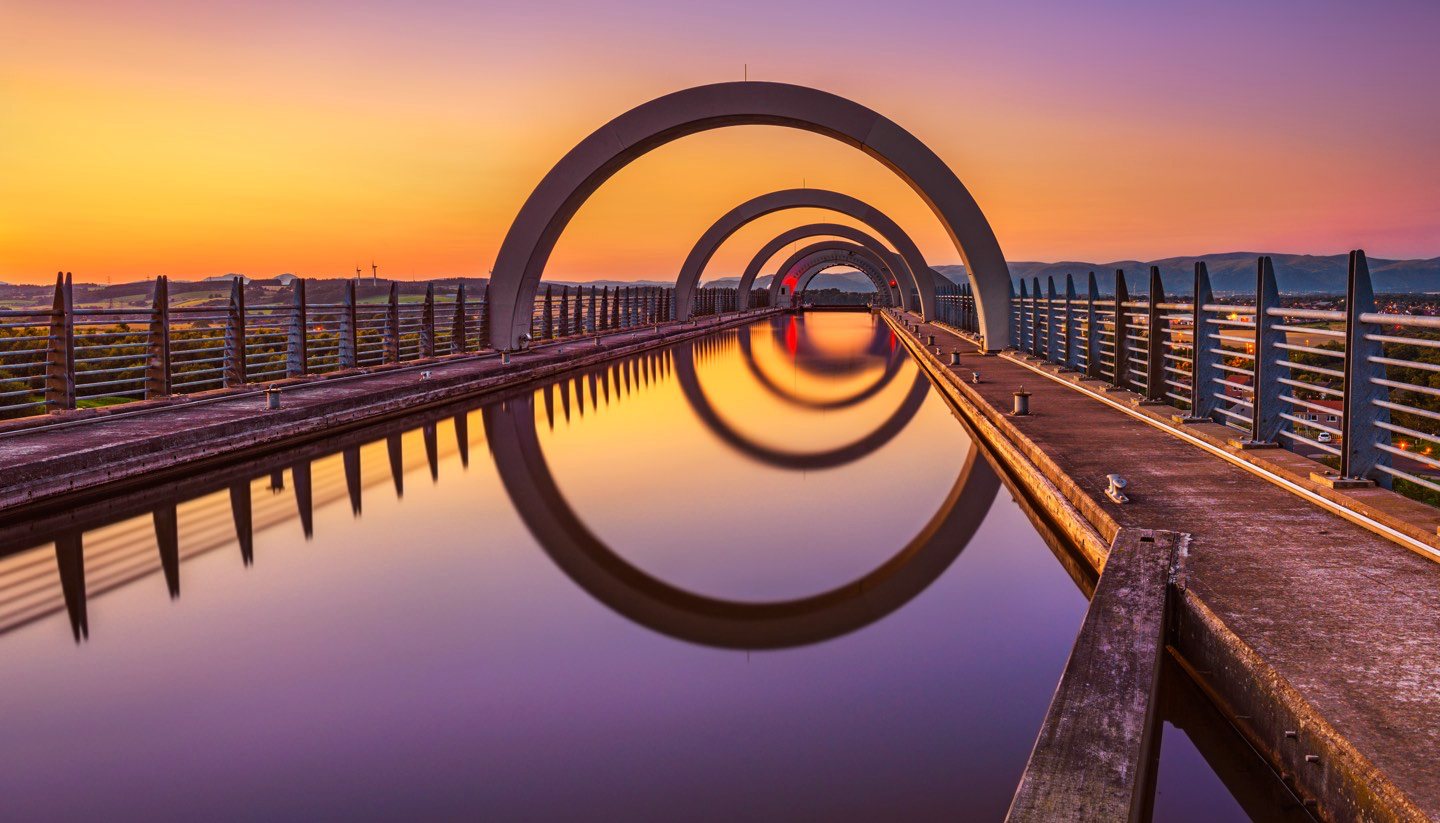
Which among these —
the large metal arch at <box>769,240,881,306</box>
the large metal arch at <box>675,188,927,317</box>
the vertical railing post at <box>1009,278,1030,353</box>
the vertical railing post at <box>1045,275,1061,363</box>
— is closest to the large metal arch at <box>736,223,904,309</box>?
the large metal arch at <box>769,240,881,306</box>

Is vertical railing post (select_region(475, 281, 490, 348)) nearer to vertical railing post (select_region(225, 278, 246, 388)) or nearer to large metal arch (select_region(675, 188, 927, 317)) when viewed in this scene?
vertical railing post (select_region(225, 278, 246, 388))

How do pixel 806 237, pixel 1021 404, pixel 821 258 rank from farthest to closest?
1. pixel 821 258
2. pixel 806 237
3. pixel 1021 404

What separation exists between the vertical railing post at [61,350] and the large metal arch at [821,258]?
180ft

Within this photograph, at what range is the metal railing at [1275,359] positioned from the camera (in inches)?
226

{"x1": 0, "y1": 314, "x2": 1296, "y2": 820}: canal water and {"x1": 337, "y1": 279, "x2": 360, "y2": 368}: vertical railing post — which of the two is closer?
{"x1": 0, "y1": 314, "x2": 1296, "y2": 820}: canal water

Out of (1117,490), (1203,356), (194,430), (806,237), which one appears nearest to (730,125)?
(1203,356)

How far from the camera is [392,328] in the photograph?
1730 cm

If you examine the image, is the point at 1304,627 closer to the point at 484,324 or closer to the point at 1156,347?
the point at 1156,347

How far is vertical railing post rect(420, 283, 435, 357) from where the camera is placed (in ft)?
61.3

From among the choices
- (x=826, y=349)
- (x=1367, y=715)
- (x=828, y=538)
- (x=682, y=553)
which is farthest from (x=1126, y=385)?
(x=826, y=349)

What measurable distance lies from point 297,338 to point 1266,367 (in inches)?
482

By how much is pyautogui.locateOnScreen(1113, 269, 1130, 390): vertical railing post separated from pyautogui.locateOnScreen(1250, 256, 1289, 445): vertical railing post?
3837mm

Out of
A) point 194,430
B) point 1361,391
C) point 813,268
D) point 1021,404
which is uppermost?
point 813,268

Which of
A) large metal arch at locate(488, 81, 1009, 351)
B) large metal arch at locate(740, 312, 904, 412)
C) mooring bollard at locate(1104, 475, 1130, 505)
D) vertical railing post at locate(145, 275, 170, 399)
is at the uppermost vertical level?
large metal arch at locate(488, 81, 1009, 351)
